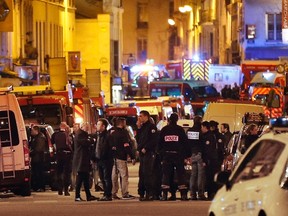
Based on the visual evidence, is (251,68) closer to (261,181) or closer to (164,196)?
(164,196)

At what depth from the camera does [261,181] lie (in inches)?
457

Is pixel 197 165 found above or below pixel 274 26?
below

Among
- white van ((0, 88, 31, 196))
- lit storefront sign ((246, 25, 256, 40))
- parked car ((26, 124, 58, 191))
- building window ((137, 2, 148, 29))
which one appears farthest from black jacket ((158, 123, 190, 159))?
building window ((137, 2, 148, 29))

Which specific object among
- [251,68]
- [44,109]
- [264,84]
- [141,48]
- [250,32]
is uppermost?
[250,32]

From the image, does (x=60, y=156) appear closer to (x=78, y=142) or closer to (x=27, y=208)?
(x=78, y=142)

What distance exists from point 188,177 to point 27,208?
4.78 m

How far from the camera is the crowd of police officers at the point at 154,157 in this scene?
23.7m

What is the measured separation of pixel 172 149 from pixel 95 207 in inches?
91.2

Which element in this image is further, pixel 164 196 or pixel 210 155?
pixel 210 155

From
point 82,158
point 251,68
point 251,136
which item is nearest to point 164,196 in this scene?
point 82,158

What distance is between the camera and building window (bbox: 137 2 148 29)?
383 feet

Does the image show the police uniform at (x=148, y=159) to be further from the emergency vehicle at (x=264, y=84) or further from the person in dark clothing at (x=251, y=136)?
the emergency vehicle at (x=264, y=84)

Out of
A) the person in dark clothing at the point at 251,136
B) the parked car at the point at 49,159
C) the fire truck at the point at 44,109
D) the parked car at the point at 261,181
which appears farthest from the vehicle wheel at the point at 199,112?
the parked car at the point at 261,181

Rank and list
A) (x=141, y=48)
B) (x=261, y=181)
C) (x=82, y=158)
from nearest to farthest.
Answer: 1. (x=261, y=181)
2. (x=82, y=158)
3. (x=141, y=48)
